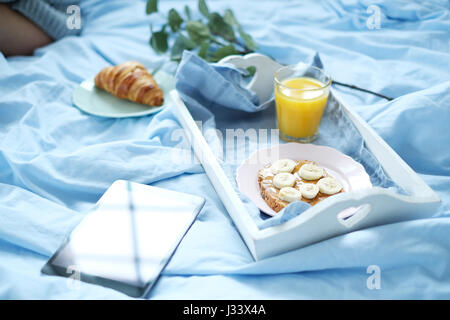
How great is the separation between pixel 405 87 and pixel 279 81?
329mm

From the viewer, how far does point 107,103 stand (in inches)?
44.9

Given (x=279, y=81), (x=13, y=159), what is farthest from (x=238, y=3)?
(x=13, y=159)

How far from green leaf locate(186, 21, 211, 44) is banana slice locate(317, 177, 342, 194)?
27.5 inches

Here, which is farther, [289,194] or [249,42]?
[249,42]

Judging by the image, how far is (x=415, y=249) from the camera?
2.05 feet

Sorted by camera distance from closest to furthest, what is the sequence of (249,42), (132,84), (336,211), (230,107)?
(336,211)
(230,107)
(132,84)
(249,42)

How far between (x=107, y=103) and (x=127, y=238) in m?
0.55

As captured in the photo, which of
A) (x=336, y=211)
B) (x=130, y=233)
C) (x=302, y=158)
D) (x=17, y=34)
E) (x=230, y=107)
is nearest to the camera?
(x=336, y=211)

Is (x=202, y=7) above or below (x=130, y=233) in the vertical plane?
above

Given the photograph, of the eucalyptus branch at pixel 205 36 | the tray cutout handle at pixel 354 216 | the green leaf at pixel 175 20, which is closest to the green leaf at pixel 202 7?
the eucalyptus branch at pixel 205 36

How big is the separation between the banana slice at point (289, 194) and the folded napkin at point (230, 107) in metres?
0.14

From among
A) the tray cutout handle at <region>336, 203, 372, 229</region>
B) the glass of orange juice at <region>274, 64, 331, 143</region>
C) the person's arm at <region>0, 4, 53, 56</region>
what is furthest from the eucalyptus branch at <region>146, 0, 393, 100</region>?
the tray cutout handle at <region>336, 203, 372, 229</region>

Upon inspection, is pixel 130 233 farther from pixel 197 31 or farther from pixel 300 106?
pixel 197 31

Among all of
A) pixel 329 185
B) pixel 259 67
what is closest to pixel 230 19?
pixel 259 67
